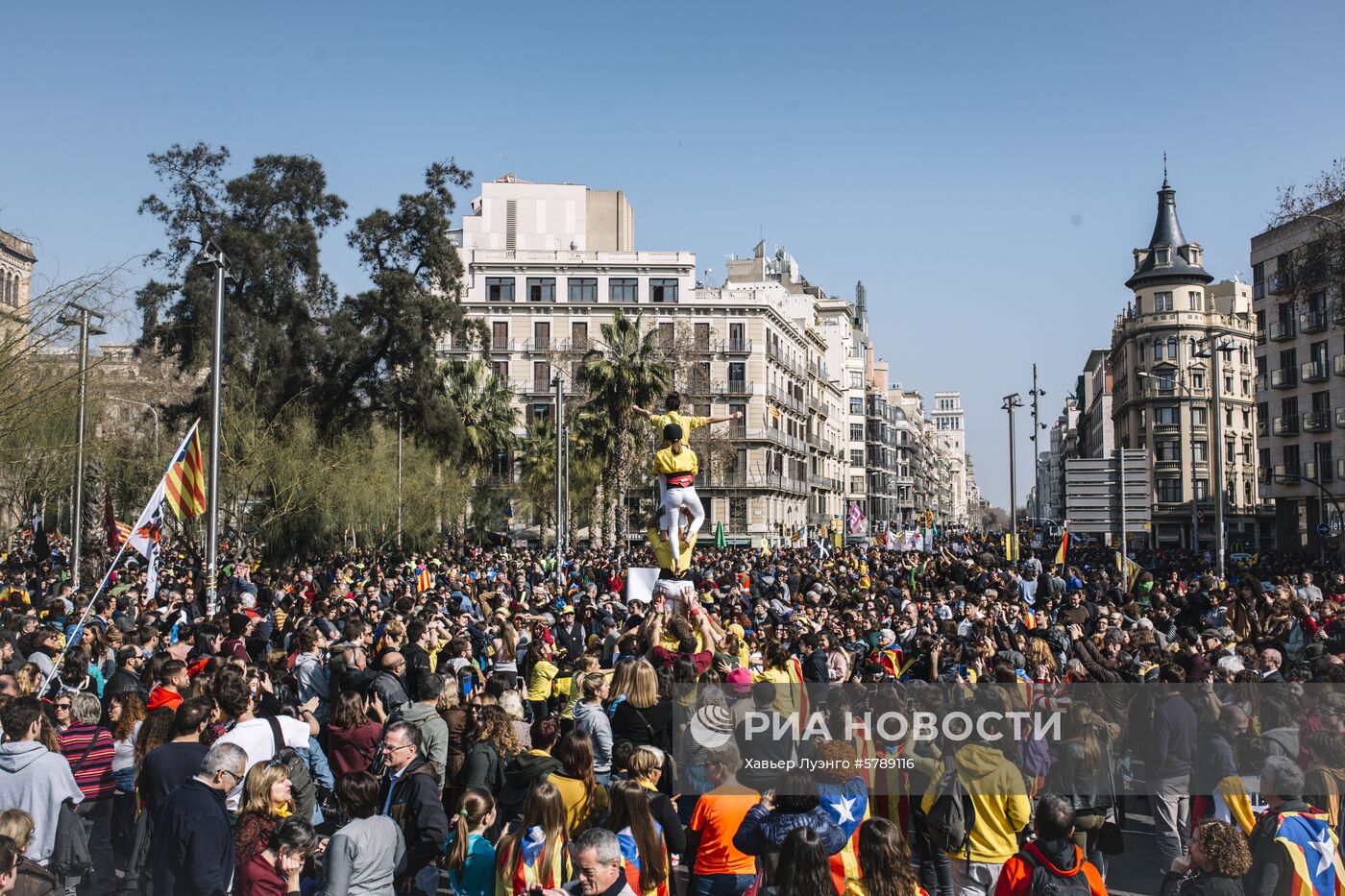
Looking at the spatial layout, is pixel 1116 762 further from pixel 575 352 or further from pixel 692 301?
pixel 692 301

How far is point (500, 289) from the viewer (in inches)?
2554

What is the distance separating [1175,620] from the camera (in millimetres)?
16656

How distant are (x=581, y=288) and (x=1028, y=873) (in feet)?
199

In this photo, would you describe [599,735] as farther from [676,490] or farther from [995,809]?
[676,490]

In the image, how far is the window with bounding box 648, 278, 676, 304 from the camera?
6500cm

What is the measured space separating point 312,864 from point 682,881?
377 centimetres

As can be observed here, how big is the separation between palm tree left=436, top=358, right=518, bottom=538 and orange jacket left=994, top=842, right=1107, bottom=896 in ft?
139

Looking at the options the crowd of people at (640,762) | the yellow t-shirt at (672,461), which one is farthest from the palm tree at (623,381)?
the crowd of people at (640,762)

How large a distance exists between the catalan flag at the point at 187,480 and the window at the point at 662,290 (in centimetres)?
4951

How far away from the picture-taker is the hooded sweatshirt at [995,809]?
705 cm

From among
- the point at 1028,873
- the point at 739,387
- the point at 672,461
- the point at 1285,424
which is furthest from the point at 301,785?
the point at 739,387

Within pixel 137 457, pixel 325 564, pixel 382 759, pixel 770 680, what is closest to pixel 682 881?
pixel 770 680

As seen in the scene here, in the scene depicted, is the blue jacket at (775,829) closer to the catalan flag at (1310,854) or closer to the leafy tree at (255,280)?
the catalan flag at (1310,854)

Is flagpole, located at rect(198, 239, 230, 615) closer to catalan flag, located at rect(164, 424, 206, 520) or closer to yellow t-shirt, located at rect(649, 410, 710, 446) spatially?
catalan flag, located at rect(164, 424, 206, 520)
